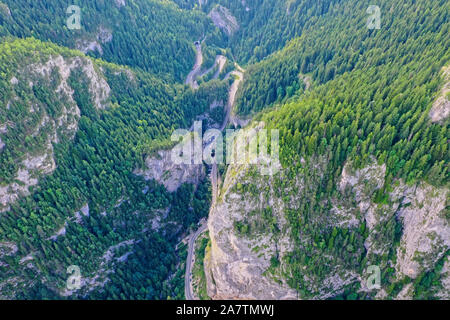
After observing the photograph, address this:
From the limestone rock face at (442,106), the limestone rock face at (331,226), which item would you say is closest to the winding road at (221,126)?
the limestone rock face at (331,226)

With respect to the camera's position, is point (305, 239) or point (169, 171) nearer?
point (305, 239)

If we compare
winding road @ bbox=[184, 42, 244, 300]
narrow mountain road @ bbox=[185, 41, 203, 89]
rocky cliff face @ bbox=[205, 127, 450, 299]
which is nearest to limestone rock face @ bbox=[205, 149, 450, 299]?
rocky cliff face @ bbox=[205, 127, 450, 299]

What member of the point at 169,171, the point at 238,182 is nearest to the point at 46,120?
the point at 169,171

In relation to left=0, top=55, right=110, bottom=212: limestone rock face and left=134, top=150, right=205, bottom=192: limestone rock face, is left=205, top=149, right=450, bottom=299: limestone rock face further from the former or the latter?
left=0, top=55, right=110, bottom=212: limestone rock face

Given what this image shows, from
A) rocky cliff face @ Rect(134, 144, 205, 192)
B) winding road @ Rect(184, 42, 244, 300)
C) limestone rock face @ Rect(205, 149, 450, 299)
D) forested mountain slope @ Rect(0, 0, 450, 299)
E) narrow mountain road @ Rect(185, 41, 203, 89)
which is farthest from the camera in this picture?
narrow mountain road @ Rect(185, 41, 203, 89)

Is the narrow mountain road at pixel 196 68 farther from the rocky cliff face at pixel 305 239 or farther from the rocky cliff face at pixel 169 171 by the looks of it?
the rocky cliff face at pixel 305 239

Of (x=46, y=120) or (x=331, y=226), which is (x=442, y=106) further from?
(x=46, y=120)

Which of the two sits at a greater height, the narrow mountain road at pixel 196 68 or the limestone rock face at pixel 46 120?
the narrow mountain road at pixel 196 68

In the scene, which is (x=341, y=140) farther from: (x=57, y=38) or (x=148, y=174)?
(x=57, y=38)

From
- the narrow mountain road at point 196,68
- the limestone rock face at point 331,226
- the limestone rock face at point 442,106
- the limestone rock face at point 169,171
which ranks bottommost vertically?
the limestone rock face at point 331,226

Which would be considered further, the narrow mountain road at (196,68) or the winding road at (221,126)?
the narrow mountain road at (196,68)

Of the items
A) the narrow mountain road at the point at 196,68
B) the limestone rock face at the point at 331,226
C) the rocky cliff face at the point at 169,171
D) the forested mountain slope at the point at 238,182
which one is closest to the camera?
the limestone rock face at the point at 331,226
